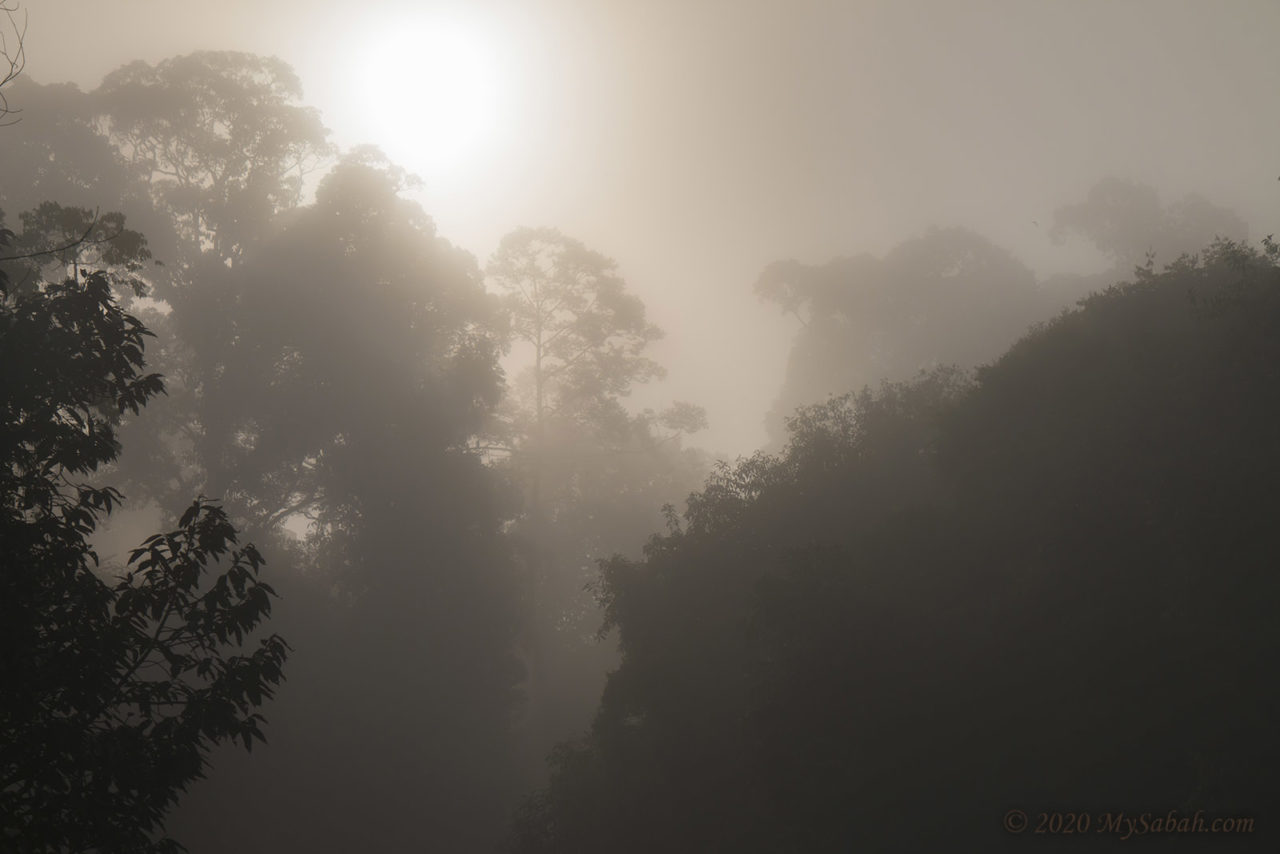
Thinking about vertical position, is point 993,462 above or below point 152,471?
below

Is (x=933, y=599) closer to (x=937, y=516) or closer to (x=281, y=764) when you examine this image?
(x=937, y=516)

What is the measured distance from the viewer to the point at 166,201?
29469mm

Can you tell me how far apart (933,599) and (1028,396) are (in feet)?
17.8

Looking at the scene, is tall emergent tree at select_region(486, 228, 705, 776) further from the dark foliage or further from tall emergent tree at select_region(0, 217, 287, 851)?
tall emergent tree at select_region(0, 217, 287, 851)

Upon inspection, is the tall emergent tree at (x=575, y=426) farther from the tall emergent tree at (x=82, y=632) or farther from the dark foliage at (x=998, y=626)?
the tall emergent tree at (x=82, y=632)

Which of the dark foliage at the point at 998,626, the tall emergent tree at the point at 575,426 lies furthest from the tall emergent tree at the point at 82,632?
the tall emergent tree at the point at 575,426

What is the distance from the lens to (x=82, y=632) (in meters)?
6.95

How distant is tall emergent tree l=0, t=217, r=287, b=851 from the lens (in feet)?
20.8

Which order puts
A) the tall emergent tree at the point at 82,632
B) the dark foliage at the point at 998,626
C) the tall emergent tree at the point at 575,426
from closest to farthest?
the tall emergent tree at the point at 82,632, the dark foliage at the point at 998,626, the tall emergent tree at the point at 575,426

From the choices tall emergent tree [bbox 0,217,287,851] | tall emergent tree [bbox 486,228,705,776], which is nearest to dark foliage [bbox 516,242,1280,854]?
tall emergent tree [bbox 0,217,287,851]

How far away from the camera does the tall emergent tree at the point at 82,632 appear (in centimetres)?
634

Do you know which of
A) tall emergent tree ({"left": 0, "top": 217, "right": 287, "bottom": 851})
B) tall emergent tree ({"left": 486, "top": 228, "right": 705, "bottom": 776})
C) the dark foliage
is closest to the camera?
tall emergent tree ({"left": 0, "top": 217, "right": 287, "bottom": 851})

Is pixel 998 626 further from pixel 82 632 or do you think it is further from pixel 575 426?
pixel 575 426

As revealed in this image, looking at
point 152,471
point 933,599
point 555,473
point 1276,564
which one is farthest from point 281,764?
point 1276,564
